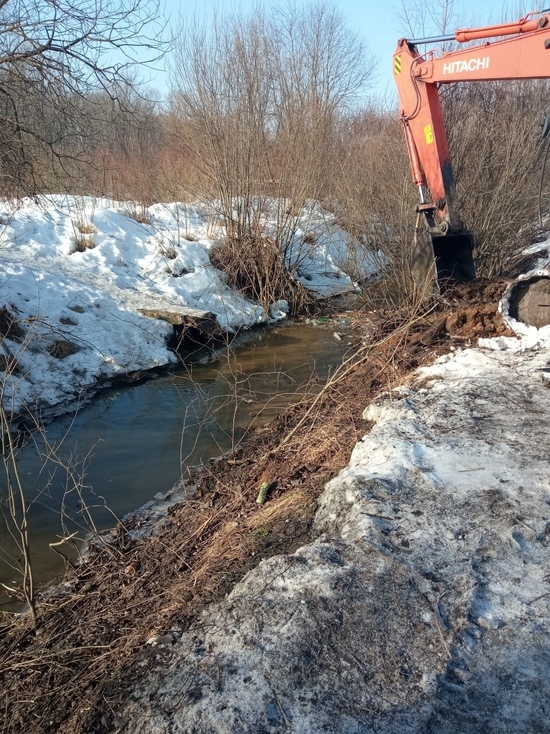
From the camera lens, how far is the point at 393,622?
276cm

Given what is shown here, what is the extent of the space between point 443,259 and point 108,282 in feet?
20.0

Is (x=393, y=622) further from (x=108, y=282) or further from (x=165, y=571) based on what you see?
(x=108, y=282)

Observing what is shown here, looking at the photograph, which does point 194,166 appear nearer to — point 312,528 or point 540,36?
point 540,36

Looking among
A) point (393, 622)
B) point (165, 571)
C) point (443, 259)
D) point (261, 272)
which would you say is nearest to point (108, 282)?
point (261, 272)

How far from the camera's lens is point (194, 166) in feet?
40.2

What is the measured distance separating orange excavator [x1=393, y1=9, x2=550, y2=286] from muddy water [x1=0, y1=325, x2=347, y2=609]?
7.29ft

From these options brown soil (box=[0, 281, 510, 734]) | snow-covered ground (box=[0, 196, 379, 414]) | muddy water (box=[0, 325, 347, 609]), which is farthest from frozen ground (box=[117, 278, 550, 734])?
snow-covered ground (box=[0, 196, 379, 414])

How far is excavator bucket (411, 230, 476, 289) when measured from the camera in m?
8.16

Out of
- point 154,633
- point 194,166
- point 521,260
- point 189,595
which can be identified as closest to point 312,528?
point 189,595

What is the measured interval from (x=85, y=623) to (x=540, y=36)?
23.2 ft

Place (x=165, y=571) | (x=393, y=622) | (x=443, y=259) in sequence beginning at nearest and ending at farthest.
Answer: (x=393, y=622) → (x=165, y=571) → (x=443, y=259)


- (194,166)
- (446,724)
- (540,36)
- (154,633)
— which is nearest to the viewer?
(446,724)

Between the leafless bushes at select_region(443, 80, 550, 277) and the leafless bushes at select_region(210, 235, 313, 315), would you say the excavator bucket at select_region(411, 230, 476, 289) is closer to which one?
the leafless bushes at select_region(443, 80, 550, 277)

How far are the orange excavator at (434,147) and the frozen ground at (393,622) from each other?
15.3 ft
